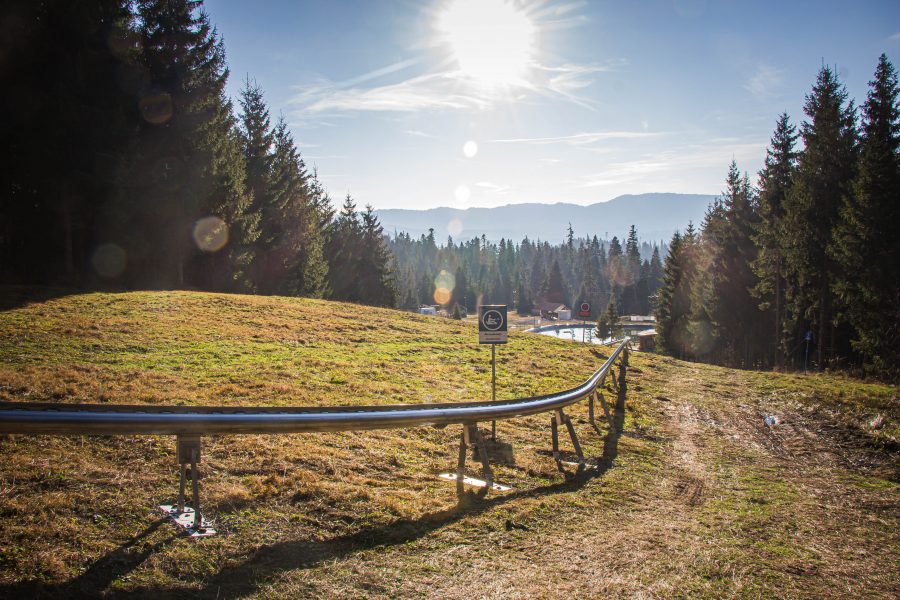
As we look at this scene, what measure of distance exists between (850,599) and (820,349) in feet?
110

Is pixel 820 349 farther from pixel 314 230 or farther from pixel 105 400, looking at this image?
pixel 314 230

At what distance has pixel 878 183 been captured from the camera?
2603 cm

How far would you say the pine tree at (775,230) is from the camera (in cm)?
3638

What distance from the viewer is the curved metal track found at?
3.74m

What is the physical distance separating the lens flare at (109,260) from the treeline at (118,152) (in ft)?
0.17

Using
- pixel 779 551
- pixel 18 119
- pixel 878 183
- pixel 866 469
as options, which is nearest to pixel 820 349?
pixel 878 183

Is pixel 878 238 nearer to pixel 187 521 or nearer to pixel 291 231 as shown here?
pixel 187 521

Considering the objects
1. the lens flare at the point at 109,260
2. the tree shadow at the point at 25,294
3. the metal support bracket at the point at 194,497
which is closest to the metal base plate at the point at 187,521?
the metal support bracket at the point at 194,497

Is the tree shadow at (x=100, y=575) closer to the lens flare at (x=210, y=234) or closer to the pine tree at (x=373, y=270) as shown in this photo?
the lens flare at (x=210, y=234)

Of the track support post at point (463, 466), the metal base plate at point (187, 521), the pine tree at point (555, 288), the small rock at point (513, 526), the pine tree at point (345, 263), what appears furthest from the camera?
the pine tree at point (555, 288)

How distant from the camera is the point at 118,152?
24.5 metres

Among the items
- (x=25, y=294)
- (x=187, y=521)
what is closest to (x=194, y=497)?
(x=187, y=521)

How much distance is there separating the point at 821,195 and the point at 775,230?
5.22 metres

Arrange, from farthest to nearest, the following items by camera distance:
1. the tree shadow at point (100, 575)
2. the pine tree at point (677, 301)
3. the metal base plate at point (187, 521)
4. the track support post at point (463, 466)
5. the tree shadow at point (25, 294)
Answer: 1. the pine tree at point (677, 301)
2. the tree shadow at point (25, 294)
3. the track support post at point (463, 466)
4. the metal base plate at point (187, 521)
5. the tree shadow at point (100, 575)
